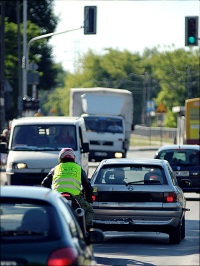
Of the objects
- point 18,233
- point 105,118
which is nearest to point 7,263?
point 18,233

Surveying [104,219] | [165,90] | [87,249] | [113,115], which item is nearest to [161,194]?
[104,219]

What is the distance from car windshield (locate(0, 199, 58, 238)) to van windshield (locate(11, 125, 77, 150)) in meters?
16.7

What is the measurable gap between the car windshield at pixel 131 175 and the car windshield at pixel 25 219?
9.38m

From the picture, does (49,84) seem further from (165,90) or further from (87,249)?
(87,249)

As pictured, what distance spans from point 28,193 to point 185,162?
21.8m

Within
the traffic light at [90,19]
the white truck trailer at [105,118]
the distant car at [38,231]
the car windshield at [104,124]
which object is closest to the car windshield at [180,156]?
the traffic light at [90,19]

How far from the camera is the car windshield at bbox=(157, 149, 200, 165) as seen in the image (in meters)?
30.5

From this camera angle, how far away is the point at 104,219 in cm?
1808

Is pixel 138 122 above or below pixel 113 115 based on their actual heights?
below

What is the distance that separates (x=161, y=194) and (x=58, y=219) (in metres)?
9.50

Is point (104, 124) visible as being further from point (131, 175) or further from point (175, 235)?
point (175, 235)

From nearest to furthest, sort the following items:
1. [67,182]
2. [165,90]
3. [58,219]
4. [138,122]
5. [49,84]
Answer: [58,219] < [67,182] < [49,84] < [165,90] < [138,122]

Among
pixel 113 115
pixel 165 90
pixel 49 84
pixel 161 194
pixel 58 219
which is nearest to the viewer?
pixel 58 219

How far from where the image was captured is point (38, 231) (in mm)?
8484
